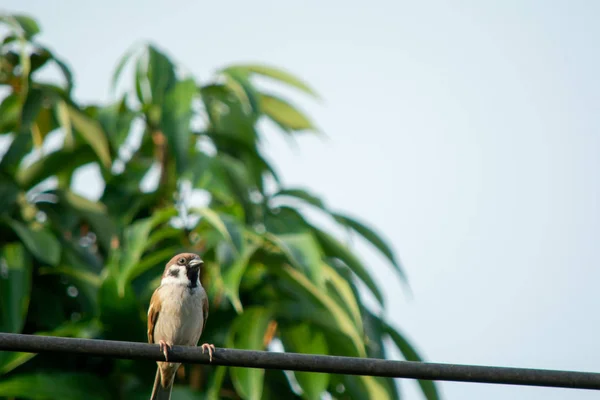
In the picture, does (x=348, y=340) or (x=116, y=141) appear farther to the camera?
(x=116, y=141)

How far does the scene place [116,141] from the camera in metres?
8.28

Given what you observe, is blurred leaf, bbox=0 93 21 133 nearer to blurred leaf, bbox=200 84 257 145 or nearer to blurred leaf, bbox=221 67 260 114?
blurred leaf, bbox=200 84 257 145

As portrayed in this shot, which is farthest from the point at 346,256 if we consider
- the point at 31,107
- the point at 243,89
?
the point at 31,107

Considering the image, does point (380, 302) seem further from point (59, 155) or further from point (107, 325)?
point (59, 155)

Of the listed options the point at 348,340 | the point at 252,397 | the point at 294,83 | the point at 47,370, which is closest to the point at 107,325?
the point at 47,370

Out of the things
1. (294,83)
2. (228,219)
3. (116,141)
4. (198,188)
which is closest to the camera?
(228,219)

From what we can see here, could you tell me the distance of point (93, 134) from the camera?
830 centimetres

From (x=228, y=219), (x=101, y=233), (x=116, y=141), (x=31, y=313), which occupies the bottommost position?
(x=31, y=313)

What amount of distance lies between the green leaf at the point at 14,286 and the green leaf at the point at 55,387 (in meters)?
0.37

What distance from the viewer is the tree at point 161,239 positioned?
6957mm

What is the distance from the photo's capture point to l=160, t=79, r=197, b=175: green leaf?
25.7 feet

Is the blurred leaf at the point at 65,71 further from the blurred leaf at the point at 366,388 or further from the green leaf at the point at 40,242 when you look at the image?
the blurred leaf at the point at 366,388

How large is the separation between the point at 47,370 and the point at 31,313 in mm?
674

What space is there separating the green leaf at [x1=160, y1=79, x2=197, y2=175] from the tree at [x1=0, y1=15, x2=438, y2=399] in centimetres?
1
